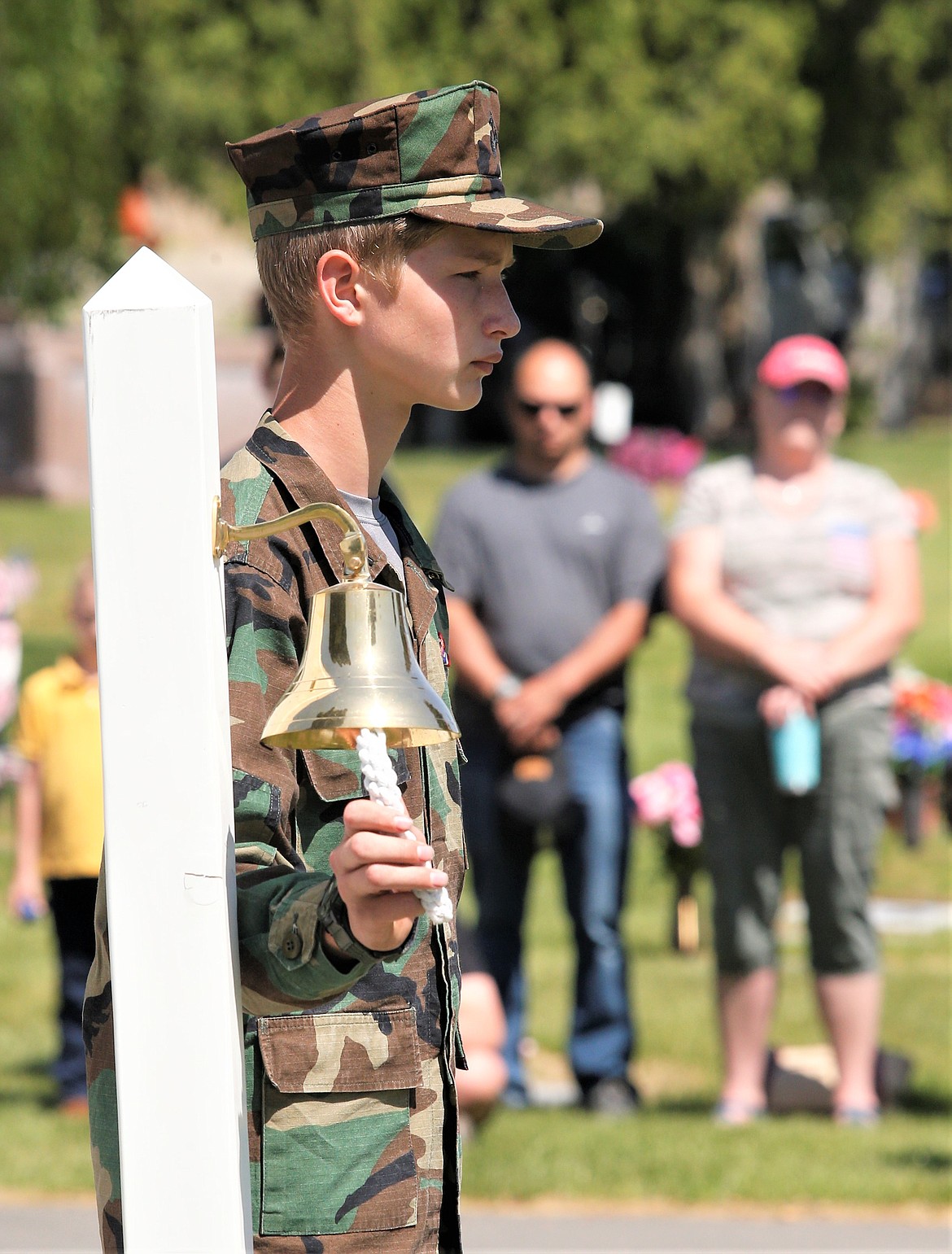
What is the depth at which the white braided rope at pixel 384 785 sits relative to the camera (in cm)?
169

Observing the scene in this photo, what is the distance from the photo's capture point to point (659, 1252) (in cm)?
476

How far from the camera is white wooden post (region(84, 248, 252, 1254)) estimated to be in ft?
5.97

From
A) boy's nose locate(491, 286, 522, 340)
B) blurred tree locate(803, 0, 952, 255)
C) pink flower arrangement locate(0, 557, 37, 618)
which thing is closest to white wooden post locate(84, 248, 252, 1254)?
boy's nose locate(491, 286, 522, 340)

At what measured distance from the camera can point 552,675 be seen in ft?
20.1

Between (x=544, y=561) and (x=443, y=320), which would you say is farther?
(x=544, y=561)

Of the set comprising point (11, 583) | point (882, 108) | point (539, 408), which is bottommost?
point (11, 583)

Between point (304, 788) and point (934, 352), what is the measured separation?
135 feet

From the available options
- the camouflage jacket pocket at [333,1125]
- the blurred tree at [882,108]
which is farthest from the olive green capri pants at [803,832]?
the blurred tree at [882,108]

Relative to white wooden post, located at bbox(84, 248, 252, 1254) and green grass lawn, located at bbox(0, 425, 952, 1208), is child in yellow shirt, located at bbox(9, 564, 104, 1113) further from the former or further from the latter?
white wooden post, located at bbox(84, 248, 252, 1254)

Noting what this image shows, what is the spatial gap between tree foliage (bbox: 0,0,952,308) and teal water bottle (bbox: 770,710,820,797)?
13586 millimetres

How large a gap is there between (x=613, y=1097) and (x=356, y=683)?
14.8ft

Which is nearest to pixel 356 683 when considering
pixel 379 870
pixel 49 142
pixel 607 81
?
pixel 379 870

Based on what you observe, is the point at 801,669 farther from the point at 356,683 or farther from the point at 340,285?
the point at 356,683

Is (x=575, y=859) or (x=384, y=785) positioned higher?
(x=384, y=785)
